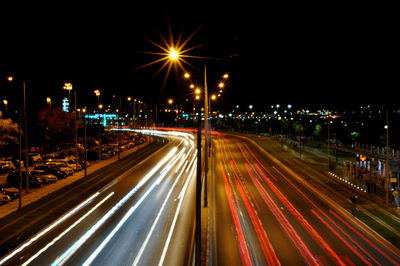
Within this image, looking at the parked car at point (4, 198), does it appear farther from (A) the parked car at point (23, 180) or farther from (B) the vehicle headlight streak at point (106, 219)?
(B) the vehicle headlight streak at point (106, 219)

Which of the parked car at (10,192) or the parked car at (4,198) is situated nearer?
the parked car at (4,198)

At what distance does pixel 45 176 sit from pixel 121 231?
18.2m

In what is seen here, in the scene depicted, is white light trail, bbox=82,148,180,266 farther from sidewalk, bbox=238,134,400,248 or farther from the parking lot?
sidewalk, bbox=238,134,400,248

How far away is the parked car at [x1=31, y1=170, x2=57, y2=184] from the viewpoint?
1288 inches

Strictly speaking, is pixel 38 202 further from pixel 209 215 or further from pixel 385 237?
pixel 385 237

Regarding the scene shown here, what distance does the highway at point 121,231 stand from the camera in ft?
49.2

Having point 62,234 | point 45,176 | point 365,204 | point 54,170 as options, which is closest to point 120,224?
point 62,234

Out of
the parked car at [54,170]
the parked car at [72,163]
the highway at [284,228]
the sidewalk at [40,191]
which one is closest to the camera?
the highway at [284,228]

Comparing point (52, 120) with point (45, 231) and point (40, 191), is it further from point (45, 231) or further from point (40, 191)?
point (45, 231)

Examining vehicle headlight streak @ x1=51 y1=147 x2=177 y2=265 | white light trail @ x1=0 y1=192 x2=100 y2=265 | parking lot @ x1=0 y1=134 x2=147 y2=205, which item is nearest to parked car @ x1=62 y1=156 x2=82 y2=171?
parking lot @ x1=0 y1=134 x2=147 y2=205

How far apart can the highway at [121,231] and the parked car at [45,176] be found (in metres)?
6.42

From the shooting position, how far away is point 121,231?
18.7 metres

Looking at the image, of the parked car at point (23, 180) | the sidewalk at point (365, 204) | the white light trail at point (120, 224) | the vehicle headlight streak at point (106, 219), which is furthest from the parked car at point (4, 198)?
the sidewalk at point (365, 204)

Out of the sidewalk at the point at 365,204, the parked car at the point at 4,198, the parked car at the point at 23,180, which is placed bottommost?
Result: the sidewalk at the point at 365,204
